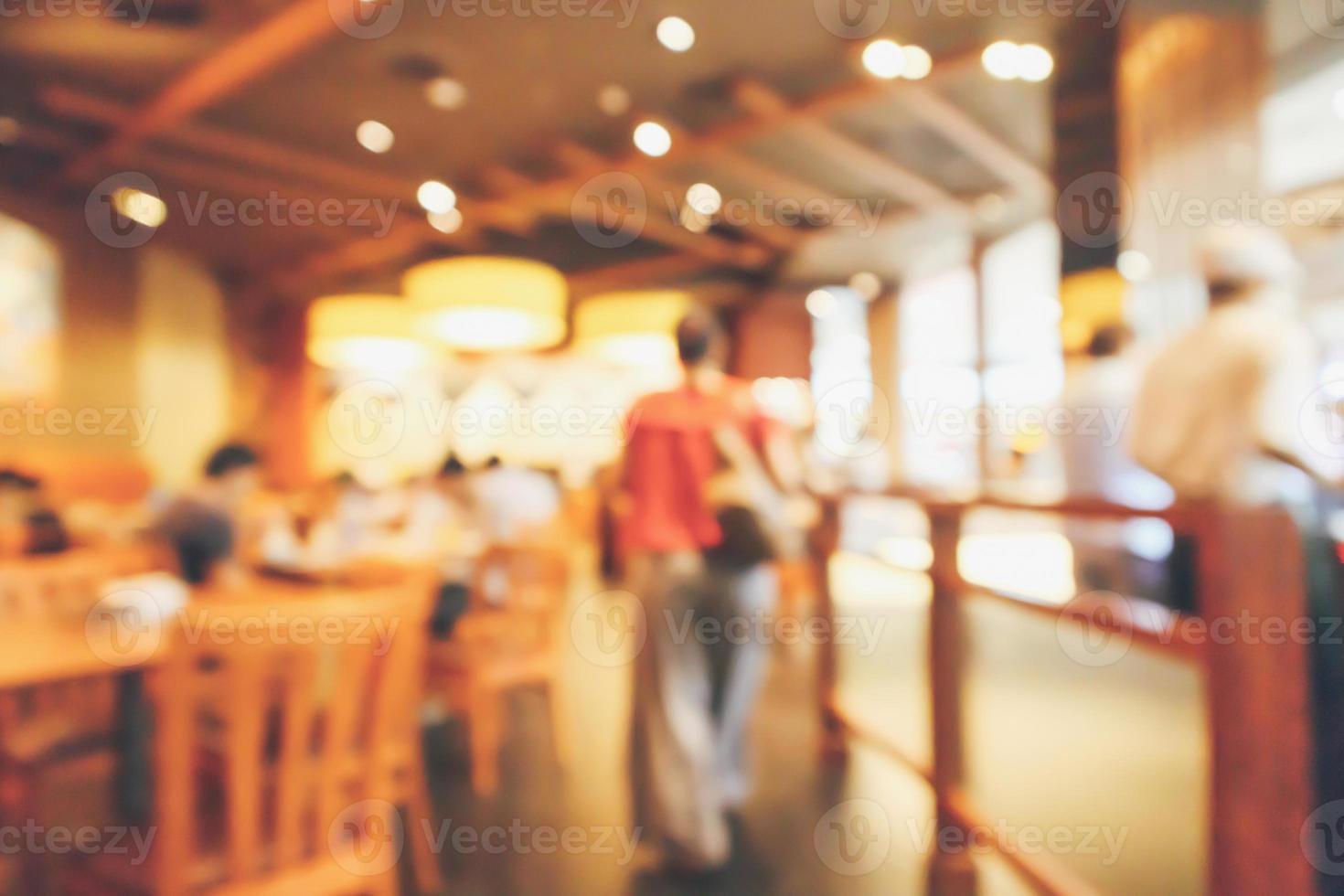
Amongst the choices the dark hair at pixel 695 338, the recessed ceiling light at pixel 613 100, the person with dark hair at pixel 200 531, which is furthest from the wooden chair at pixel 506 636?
the recessed ceiling light at pixel 613 100

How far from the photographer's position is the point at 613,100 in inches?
173

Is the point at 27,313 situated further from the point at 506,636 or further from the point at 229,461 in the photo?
the point at 506,636

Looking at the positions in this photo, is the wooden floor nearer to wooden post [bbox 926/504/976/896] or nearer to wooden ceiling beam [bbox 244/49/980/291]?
wooden post [bbox 926/504/976/896]

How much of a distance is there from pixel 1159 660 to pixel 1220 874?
3.75 m

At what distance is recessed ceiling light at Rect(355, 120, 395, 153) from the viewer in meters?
4.73

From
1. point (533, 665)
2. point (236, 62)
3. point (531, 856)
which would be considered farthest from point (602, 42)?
point (531, 856)

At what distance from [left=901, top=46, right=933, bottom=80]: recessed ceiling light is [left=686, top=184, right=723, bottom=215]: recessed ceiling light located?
2.09m

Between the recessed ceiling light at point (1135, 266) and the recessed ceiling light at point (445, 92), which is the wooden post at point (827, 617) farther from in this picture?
the recessed ceiling light at point (445, 92)

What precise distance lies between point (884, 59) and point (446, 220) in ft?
12.3

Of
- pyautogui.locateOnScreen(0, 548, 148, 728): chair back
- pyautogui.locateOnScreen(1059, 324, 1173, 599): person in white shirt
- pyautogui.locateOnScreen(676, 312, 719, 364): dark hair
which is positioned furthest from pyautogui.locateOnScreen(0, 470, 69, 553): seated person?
pyautogui.locateOnScreen(1059, 324, 1173, 599): person in white shirt

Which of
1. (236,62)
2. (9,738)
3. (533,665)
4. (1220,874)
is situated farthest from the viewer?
(236,62)

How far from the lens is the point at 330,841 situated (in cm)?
157

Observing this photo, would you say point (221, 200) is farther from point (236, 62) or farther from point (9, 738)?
point (9, 738)

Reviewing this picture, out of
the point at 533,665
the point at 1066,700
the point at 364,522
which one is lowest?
the point at 1066,700
